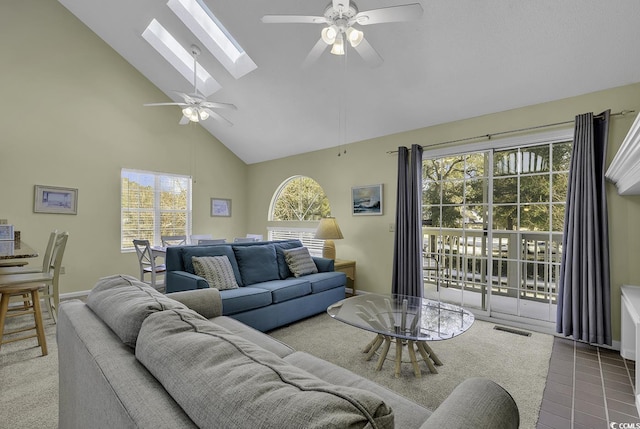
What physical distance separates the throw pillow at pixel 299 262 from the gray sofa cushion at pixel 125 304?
244 centimetres

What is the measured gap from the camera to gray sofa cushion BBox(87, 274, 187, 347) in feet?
3.59

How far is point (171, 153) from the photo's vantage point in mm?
5734

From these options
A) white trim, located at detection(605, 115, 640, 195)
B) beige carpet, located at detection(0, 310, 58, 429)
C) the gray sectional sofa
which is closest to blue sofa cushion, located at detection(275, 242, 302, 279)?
beige carpet, located at detection(0, 310, 58, 429)

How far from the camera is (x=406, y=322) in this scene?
8.14 ft

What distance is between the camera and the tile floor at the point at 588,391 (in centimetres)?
189

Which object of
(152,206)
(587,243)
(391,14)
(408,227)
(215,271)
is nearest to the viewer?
(391,14)

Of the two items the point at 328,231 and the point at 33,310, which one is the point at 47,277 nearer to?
the point at 33,310

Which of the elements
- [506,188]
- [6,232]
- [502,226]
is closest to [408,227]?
[502,226]

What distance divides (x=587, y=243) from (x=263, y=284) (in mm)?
3323

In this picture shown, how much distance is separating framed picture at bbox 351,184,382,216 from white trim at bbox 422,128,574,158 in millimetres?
882

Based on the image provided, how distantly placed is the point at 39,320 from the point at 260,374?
10.2 ft

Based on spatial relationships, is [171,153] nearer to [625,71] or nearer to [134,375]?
[134,375]

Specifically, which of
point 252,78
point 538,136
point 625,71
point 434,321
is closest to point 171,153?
point 252,78

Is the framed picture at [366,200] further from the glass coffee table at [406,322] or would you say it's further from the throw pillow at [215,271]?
the throw pillow at [215,271]
